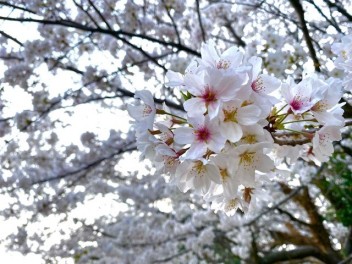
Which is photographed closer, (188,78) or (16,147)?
(188,78)

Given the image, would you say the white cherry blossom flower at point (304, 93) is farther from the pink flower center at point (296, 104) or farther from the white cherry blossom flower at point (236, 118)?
the white cherry blossom flower at point (236, 118)

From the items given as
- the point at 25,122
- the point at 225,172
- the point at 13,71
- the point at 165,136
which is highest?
the point at 13,71

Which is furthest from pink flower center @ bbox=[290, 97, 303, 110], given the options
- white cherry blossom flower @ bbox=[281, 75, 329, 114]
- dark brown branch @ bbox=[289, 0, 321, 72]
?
dark brown branch @ bbox=[289, 0, 321, 72]

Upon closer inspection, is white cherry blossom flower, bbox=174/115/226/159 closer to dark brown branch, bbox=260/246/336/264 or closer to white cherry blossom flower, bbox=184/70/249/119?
white cherry blossom flower, bbox=184/70/249/119

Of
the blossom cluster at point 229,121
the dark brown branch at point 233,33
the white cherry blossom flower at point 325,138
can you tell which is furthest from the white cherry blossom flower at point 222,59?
the dark brown branch at point 233,33

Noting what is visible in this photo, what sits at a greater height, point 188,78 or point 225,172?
point 188,78

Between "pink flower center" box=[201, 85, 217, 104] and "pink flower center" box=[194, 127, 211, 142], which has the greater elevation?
"pink flower center" box=[201, 85, 217, 104]

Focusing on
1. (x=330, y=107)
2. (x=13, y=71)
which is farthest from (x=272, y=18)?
(x=330, y=107)

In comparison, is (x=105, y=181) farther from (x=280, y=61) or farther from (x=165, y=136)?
(x=165, y=136)

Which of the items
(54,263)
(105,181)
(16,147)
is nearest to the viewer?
(16,147)

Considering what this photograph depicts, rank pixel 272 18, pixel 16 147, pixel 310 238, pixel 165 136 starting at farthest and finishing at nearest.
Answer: pixel 310 238
pixel 16 147
pixel 272 18
pixel 165 136
